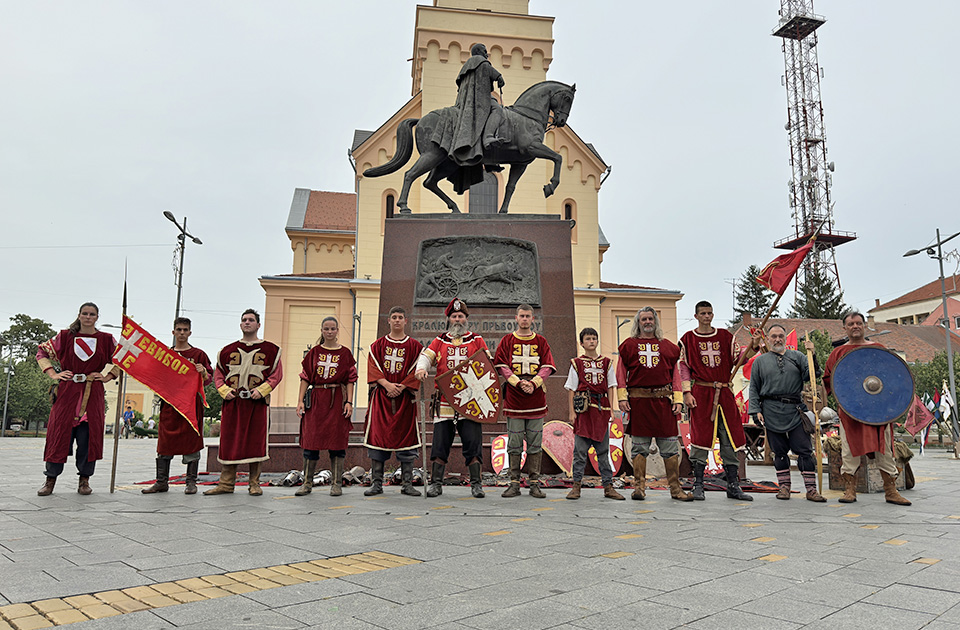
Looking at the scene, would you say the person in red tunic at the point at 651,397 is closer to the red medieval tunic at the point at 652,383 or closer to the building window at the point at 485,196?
the red medieval tunic at the point at 652,383

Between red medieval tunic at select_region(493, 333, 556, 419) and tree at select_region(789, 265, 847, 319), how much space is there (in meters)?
58.8

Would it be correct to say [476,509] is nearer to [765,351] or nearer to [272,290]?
[765,351]

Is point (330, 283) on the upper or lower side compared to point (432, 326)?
upper

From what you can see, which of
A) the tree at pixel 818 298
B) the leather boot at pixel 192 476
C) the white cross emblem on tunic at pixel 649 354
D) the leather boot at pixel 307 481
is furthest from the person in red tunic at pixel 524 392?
the tree at pixel 818 298

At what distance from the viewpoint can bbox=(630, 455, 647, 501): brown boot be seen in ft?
22.4

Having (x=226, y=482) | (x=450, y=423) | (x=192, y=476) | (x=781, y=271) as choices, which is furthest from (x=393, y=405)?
(x=781, y=271)

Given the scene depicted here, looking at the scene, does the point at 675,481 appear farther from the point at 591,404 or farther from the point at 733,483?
the point at 591,404

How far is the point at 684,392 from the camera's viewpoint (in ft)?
23.2

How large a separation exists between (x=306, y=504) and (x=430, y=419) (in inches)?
110

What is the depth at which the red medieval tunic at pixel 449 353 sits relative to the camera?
702cm

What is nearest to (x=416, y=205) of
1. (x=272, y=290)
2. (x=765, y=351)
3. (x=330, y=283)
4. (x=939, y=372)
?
(x=330, y=283)

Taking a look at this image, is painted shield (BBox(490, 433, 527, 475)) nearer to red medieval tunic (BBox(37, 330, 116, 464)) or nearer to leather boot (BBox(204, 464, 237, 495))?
leather boot (BBox(204, 464, 237, 495))

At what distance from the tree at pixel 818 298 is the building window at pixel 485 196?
41531mm

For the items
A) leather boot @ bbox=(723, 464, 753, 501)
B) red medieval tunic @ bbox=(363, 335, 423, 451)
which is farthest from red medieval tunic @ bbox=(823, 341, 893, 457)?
red medieval tunic @ bbox=(363, 335, 423, 451)
